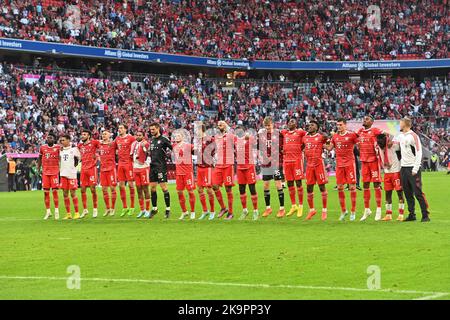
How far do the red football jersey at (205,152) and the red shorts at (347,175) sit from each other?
11.7 ft

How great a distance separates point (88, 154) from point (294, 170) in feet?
21.1

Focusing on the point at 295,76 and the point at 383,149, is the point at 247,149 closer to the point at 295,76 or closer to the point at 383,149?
the point at 383,149

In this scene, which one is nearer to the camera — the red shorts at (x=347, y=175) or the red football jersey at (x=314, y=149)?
the red shorts at (x=347, y=175)

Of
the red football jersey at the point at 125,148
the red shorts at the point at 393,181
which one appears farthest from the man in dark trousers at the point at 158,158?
the red shorts at the point at 393,181

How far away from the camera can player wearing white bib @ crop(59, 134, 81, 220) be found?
78.1 feet

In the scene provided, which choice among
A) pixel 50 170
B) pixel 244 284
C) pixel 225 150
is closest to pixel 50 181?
pixel 50 170

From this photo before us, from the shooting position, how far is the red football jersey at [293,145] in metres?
21.9

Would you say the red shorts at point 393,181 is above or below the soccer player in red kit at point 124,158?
below

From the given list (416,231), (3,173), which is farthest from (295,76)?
(416,231)

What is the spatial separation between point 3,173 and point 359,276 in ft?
112

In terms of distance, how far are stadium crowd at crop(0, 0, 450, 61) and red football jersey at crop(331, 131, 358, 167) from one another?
39.4m

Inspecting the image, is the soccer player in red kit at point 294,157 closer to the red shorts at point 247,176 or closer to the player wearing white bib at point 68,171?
the red shorts at point 247,176

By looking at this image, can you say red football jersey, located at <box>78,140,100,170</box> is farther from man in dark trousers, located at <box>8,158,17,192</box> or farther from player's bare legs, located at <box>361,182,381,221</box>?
man in dark trousers, located at <box>8,158,17,192</box>

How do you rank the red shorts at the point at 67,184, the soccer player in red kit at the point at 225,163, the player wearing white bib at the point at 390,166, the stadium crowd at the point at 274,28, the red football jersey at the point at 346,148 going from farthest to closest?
the stadium crowd at the point at 274,28
the red shorts at the point at 67,184
the soccer player in red kit at the point at 225,163
the red football jersey at the point at 346,148
the player wearing white bib at the point at 390,166
